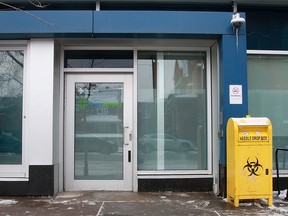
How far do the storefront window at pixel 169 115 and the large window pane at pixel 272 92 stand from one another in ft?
3.22

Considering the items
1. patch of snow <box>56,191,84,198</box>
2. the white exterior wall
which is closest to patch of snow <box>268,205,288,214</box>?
patch of snow <box>56,191,84,198</box>

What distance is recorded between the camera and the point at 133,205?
259 inches

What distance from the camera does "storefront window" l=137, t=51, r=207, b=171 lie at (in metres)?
7.83

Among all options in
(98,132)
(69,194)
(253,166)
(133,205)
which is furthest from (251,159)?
(69,194)

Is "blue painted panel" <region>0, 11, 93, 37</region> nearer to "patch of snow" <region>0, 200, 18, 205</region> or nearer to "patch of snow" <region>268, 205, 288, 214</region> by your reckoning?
"patch of snow" <region>0, 200, 18, 205</region>

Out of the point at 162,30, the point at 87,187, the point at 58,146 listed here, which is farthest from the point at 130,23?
the point at 87,187

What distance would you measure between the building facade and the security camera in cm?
12

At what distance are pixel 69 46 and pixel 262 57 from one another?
3.89 m

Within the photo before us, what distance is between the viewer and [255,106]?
787 cm

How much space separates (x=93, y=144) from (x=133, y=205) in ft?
5.72

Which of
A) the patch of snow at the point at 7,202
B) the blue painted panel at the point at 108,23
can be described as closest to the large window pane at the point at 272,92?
the blue painted panel at the point at 108,23

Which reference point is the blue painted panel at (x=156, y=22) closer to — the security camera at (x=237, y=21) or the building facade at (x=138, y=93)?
the building facade at (x=138, y=93)

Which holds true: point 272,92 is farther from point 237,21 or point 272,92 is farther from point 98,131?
point 98,131

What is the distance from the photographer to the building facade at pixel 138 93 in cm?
712
